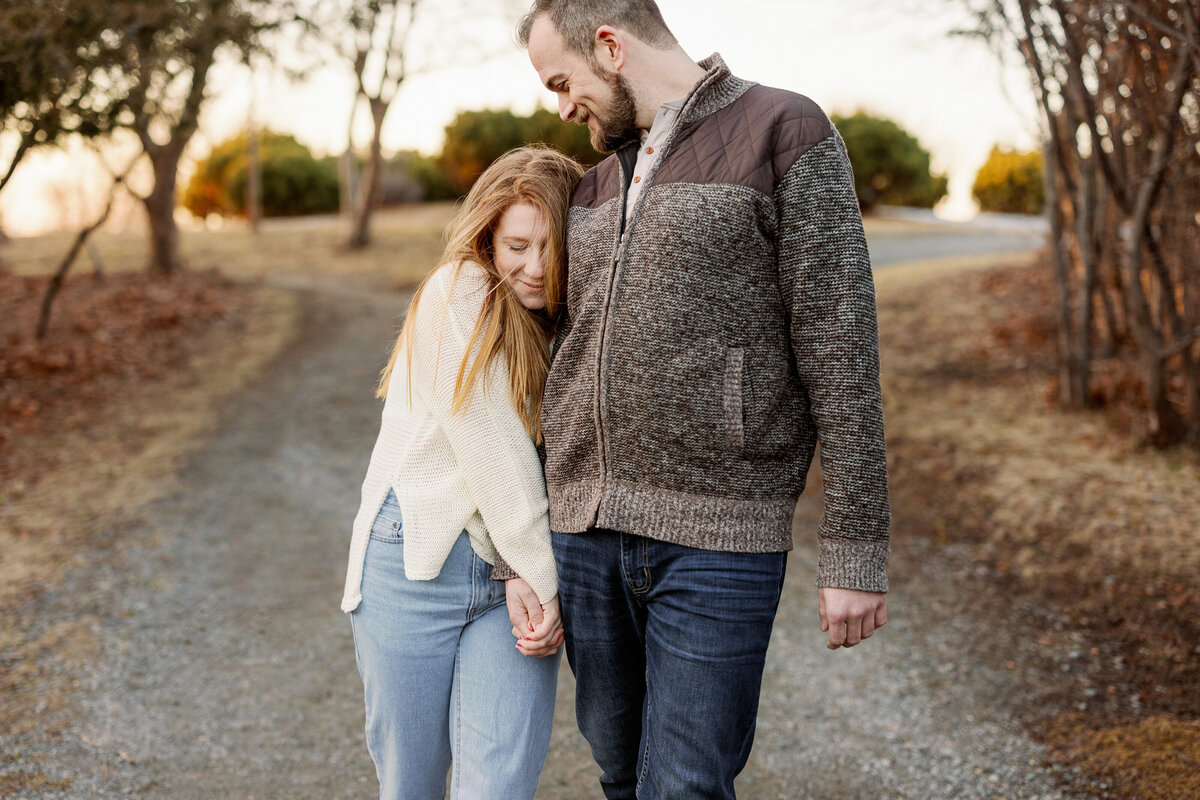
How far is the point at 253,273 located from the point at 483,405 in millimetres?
12783

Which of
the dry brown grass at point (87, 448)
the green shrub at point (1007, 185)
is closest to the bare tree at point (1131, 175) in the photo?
the dry brown grass at point (87, 448)

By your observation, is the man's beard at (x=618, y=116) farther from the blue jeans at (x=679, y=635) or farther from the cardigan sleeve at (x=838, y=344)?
the blue jeans at (x=679, y=635)

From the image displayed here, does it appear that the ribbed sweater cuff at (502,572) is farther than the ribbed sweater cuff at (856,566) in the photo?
Yes

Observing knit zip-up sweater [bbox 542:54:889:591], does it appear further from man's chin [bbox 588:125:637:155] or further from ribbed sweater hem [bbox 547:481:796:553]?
man's chin [bbox 588:125:637:155]

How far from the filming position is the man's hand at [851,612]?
1.68m

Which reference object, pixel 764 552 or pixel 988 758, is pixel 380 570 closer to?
pixel 764 552

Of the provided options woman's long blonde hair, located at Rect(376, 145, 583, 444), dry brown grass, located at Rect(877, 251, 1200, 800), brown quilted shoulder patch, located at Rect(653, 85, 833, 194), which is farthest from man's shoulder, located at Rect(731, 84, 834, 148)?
dry brown grass, located at Rect(877, 251, 1200, 800)

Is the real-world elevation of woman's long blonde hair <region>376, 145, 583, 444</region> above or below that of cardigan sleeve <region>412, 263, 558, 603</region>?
above

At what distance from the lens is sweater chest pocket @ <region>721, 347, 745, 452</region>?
66.2 inches

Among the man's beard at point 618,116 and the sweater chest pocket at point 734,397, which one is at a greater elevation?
the man's beard at point 618,116

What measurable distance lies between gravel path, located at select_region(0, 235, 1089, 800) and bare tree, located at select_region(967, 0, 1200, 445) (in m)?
1.93

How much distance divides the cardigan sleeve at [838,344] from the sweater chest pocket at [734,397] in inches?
4.3

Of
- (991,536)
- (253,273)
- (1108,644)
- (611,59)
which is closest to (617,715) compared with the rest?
(611,59)

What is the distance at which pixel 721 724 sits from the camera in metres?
1.71
